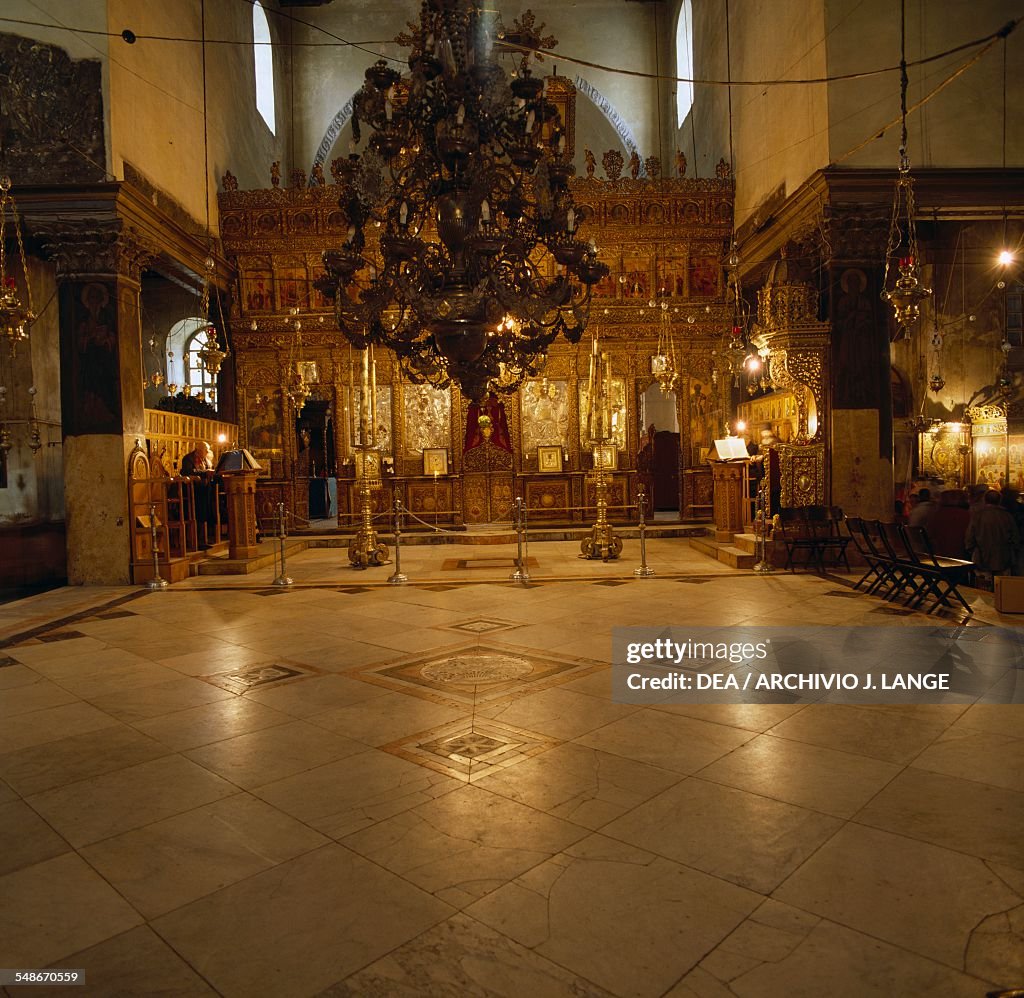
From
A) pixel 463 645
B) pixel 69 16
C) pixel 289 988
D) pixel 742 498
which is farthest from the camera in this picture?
pixel 742 498

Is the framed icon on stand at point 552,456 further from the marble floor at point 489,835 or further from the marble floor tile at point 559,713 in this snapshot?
the marble floor tile at point 559,713

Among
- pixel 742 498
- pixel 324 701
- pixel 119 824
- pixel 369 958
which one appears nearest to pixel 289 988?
pixel 369 958

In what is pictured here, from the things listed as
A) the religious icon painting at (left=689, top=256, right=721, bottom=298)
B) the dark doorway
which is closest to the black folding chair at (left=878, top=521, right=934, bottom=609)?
the religious icon painting at (left=689, top=256, right=721, bottom=298)

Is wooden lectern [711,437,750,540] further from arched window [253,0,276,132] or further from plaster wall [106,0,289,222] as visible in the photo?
arched window [253,0,276,132]

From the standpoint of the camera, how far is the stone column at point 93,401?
1120cm

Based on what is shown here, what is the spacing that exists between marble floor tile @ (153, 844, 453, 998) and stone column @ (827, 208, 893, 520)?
33.9ft

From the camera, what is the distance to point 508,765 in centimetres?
393

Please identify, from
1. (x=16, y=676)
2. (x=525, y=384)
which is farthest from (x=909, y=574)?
(x=525, y=384)

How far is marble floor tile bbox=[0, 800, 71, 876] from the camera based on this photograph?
3066 mm

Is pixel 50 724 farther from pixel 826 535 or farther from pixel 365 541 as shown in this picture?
pixel 826 535

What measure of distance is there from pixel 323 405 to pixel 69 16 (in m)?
10.6

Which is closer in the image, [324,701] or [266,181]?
[324,701]

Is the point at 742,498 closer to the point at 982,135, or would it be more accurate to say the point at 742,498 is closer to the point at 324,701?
the point at 982,135

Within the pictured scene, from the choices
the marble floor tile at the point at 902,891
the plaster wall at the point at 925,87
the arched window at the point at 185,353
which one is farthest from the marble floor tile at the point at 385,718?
the arched window at the point at 185,353
